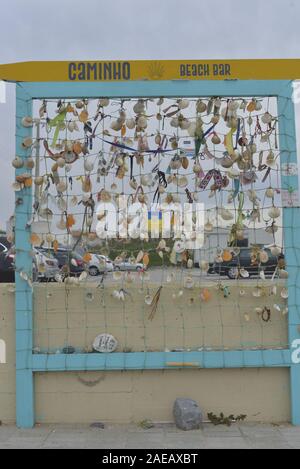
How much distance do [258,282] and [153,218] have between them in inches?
46.3

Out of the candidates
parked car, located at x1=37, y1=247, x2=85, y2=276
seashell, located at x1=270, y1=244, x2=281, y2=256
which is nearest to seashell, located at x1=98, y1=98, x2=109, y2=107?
parked car, located at x1=37, y1=247, x2=85, y2=276

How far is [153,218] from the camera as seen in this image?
16.0 ft

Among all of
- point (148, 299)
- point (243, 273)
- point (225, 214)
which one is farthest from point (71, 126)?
point (243, 273)

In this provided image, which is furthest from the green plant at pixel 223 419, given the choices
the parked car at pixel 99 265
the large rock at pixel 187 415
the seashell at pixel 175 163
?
the seashell at pixel 175 163

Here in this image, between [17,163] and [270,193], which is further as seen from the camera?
[270,193]

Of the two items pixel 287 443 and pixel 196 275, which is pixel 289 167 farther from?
pixel 287 443

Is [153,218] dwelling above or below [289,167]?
below

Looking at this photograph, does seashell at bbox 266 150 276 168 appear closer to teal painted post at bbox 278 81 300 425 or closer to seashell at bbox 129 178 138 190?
teal painted post at bbox 278 81 300 425

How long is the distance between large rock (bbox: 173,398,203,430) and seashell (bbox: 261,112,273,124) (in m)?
2.73

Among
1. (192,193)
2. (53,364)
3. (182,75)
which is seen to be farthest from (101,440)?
(182,75)

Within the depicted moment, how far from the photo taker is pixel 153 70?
4766 millimetres

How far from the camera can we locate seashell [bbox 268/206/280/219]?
4.76 m

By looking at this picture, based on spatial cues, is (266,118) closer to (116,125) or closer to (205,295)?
(116,125)

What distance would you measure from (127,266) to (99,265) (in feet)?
0.93
